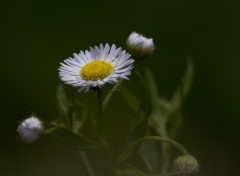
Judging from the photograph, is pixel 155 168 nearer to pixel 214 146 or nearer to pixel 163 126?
pixel 163 126

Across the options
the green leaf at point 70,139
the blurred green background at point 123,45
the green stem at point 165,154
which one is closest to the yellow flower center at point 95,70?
the green leaf at point 70,139

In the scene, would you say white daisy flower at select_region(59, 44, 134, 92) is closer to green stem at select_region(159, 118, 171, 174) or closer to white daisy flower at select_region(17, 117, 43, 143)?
white daisy flower at select_region(17, 117, 43, 143)

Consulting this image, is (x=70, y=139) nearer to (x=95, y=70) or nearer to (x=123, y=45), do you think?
(x=95, y=70)

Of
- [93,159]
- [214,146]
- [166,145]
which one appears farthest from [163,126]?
[214,146]

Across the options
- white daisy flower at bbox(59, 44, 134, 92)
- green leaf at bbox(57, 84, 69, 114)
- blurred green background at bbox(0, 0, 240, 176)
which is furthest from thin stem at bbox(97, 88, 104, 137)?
blurred green background at bbox(0, 0, 240, 176)

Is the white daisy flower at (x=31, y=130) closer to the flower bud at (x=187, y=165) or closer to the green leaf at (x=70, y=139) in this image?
the green leaf at (x=70, y=139)

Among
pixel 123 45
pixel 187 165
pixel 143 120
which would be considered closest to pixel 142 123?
pixel 143 120

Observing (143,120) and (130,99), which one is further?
(130,99)
